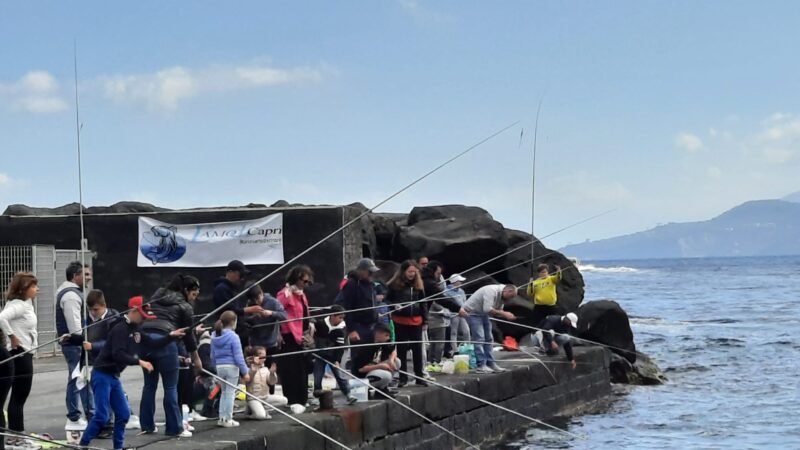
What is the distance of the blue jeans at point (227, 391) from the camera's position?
1015cm

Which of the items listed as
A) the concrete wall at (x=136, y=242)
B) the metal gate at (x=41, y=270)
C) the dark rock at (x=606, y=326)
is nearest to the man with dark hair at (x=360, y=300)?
the concrete wall at (x=136, y=242)

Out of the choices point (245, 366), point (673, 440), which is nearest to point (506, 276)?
point (673, 440)

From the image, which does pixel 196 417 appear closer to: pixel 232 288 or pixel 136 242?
pixel 232 288

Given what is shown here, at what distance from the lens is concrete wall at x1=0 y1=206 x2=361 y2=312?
60.1 ft

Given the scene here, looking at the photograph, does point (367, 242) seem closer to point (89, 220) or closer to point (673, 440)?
point (89, 220)

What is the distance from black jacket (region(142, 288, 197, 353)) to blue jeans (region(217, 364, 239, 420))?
0.59m

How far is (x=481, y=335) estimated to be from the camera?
15312 mm

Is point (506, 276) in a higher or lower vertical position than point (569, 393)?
higher

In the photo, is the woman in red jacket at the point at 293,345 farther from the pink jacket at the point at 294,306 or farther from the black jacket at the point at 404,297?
the black jacket at the point at 404,297

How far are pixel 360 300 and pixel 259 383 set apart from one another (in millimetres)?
1476

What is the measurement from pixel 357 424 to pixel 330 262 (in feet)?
22.9

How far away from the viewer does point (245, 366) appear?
10188 millimetres

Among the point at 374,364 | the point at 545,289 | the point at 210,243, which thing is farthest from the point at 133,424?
the point at 210,243

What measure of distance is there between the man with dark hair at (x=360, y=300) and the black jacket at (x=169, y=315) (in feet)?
9.12
